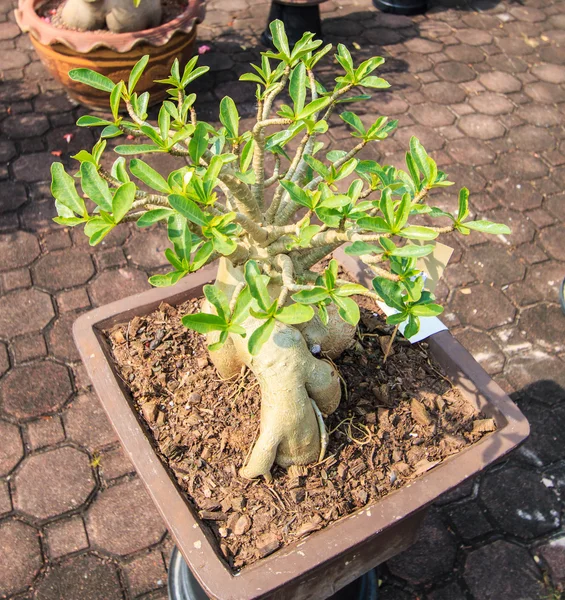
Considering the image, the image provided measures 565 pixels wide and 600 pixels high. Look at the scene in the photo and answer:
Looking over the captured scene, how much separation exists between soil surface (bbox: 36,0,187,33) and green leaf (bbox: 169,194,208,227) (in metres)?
2.86

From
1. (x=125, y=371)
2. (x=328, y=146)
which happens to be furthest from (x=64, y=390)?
(x=328, y=146)

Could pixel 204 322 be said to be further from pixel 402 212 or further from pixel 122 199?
pixel 402 212

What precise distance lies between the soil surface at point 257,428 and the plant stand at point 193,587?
0.63 metres

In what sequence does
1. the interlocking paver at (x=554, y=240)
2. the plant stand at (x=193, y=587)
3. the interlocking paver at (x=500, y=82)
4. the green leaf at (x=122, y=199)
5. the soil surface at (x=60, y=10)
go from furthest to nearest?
1. the interlocking paver at (x=500, y=82)
2. the soil surface at (x=60, y=10)
3. the interlocking paver at (x=554, y=240)
4. the plant stand at (x=193, y=587)
5. the green leaf at (x=122, y=199)

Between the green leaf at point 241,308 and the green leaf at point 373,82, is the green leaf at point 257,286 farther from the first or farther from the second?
the green leaf at point 373,82

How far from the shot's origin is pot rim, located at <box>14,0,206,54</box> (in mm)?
3195

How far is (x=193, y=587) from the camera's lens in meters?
1.90

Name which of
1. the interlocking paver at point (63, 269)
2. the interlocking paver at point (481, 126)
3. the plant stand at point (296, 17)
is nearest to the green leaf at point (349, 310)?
the interlocking paver at point (63, 269)

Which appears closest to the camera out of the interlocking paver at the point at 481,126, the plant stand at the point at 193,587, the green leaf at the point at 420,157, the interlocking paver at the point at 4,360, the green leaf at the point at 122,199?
the green leaf at the point at 122,199

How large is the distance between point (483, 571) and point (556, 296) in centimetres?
151

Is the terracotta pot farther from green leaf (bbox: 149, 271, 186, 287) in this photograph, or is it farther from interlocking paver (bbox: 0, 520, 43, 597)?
green leaf (bbox: 149, 271, 186, 287)

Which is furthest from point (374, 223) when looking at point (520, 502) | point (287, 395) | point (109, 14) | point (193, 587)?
point (109, 14)

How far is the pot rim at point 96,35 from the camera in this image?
10.5ft

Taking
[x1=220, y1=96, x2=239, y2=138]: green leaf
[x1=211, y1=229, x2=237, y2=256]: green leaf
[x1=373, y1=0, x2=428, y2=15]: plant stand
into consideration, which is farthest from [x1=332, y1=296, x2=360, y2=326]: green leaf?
[x1=373, y1=0, x2=428, y2=15]: plant stand
